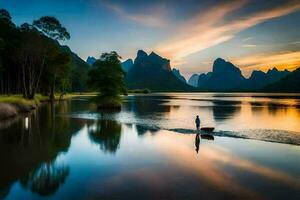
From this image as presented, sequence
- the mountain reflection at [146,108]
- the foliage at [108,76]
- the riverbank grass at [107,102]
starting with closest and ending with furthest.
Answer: the mountain reflection at [146,108] < the foliage at [108,76] < the riverbank grass at [107,102]

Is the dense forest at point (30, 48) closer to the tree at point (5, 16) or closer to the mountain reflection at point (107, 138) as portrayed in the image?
the tree at point (5, 16)

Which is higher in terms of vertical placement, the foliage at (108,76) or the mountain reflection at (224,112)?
the foliage at (108,76)

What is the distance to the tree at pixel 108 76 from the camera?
7288 centimetres

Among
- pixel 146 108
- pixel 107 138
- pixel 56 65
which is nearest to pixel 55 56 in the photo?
pixel 56 65

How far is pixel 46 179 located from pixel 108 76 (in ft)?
186

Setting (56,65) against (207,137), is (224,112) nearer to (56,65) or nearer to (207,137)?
(207,137)

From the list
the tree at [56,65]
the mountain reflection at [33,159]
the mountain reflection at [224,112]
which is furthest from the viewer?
the tree at [56,65]

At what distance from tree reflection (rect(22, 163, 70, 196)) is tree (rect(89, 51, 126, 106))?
175ft

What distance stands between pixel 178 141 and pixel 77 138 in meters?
10.9

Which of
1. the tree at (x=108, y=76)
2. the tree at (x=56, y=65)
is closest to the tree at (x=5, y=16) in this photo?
the tree at (x=56, y=65)

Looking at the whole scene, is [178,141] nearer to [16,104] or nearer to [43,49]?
[16,104]

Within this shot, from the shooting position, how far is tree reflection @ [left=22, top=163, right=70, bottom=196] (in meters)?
15.3

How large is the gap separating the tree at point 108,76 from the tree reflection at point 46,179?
5344 centimetres

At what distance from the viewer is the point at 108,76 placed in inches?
2854
